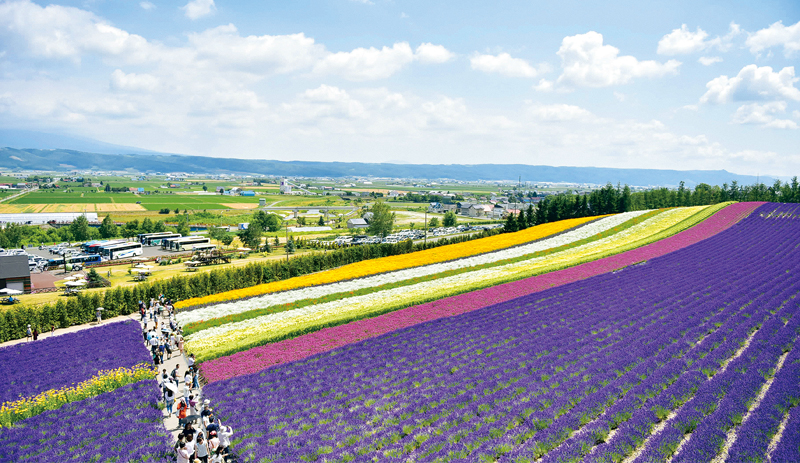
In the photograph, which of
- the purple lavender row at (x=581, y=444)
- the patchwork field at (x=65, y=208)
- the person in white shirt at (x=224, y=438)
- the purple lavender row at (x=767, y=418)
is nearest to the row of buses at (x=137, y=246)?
the person in white shirt at (x=224, y=438)

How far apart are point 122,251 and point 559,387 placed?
319ft

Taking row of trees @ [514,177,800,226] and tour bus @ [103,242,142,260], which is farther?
row of trees @ [514,177,800,226]

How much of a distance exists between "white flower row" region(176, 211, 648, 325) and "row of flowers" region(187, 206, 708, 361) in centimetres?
356

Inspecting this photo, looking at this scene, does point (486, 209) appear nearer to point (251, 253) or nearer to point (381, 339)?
point (251, 253)

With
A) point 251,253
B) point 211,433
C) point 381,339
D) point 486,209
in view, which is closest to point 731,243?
point 381,339

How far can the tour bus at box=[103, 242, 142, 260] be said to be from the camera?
87750 mm

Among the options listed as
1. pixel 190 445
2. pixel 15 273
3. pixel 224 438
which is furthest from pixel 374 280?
pixel 15 273

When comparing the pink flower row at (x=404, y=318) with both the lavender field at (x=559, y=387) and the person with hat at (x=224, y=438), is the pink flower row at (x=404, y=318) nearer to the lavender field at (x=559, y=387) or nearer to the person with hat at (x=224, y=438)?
the lavender field at (x=559, y=387)

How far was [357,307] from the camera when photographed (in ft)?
119

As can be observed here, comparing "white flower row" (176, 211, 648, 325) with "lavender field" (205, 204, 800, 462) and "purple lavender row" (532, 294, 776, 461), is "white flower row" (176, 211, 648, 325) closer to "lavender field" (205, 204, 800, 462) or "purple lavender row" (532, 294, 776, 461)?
"lavender field" (205, 204, 800, 462)

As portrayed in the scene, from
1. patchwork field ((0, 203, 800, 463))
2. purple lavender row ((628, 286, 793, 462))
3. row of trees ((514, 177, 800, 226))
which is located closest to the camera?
purple lavender row ((628, 286, 793, 462))

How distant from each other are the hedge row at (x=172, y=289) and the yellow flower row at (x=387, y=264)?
2.47 m

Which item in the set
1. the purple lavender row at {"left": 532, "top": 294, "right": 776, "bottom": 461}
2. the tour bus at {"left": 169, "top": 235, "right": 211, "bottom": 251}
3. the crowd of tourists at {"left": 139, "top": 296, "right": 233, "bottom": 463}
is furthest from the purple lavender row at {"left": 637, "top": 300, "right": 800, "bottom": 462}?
the tour bus at {"left": 169, "top": 235, "right": 211, "bottom": 251}

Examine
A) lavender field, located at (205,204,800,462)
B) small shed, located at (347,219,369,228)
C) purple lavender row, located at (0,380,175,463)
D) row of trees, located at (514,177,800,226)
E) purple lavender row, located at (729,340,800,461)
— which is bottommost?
small shed, located at (347,219,369,228)
